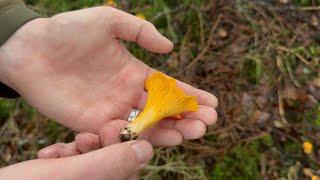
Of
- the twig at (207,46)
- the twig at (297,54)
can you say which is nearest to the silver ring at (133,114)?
the twig at (207,46)

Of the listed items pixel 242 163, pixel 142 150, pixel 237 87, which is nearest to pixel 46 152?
pixel 142 150

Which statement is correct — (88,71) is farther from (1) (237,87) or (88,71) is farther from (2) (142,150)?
(1) (237,87)

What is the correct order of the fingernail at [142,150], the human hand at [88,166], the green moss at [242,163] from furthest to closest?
the green moss at [242,163] < the fingernail at [142,150] < the human hand at [88,166]

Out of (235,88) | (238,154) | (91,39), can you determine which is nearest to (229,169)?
(238,154)

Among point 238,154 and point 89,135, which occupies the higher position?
point 89,135

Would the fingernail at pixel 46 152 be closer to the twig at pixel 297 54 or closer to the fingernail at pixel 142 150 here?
the fingernail at pixel 142 150

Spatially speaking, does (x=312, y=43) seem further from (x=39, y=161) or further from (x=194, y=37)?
(x=39, y=161)

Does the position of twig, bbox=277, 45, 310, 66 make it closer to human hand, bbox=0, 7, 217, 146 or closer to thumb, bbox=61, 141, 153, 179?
human hand, bbox=0, 7, 217, 146
